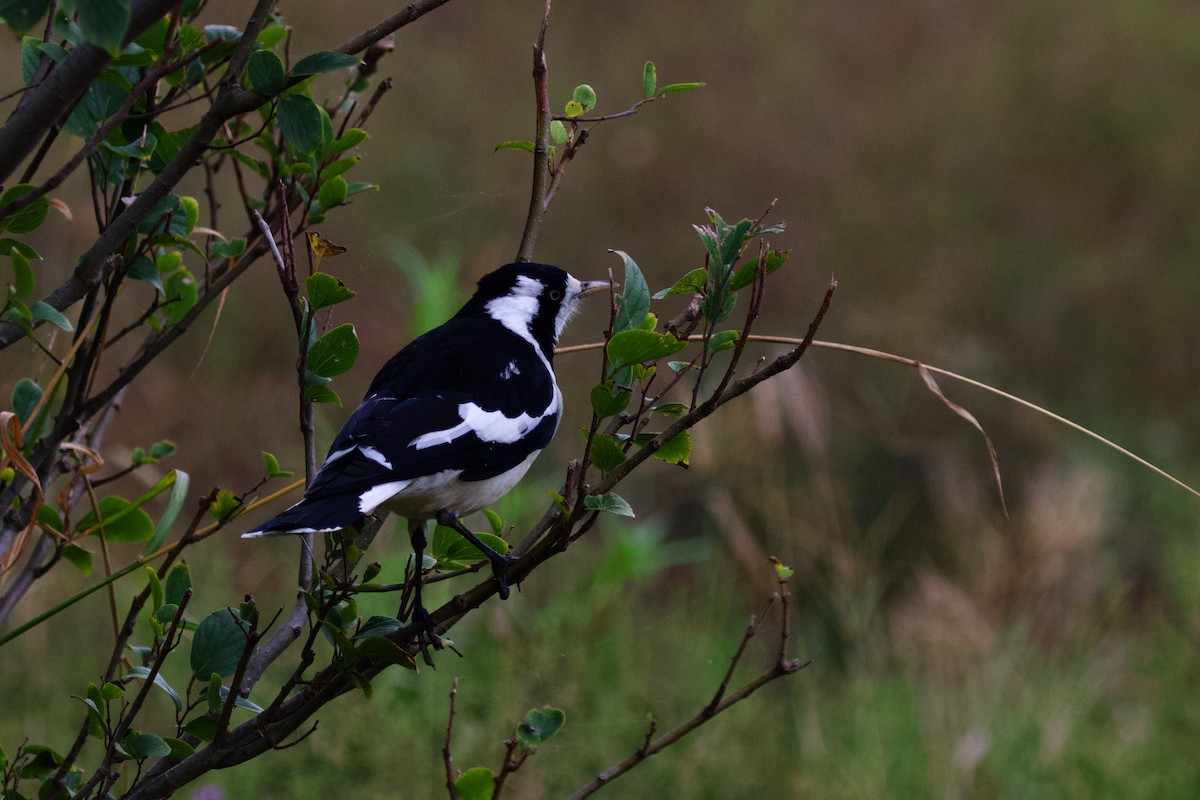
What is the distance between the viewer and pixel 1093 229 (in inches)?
397

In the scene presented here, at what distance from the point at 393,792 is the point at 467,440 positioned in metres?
Result: 1.49

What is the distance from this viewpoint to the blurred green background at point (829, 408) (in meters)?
3.76

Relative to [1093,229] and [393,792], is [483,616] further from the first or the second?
[1093,229]

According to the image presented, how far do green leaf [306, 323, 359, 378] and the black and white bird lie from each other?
22 centimetres

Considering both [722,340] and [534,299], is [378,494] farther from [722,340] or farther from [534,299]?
[534,299]

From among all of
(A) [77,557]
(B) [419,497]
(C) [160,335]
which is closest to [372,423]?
(B) [419,497]

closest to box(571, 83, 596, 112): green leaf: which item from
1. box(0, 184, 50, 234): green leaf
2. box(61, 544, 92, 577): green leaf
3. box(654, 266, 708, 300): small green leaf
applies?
box(654, 266, 708, 300): small green leaf

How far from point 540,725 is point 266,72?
816 mm

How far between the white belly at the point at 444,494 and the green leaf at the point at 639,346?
717mm

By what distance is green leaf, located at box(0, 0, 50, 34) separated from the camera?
39.2 inches

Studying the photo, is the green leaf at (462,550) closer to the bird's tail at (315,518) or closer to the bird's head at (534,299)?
the bird's tail at (315,518)

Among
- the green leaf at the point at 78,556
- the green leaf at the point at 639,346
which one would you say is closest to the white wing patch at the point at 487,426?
the green leaf at the point at 78,556

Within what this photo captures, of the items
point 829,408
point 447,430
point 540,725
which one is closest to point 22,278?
point 447,430

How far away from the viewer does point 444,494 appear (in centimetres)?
228
